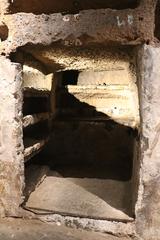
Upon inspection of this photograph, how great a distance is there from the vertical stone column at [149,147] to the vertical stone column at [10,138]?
2.37ft

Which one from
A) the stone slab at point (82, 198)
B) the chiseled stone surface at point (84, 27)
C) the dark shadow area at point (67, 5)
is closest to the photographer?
the chiseled stone surface at point (84, 27)

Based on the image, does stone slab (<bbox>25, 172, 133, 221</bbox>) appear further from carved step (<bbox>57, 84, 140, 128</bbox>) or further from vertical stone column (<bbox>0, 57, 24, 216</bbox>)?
carved step (<bbox>57, 84, 140, 128</bbox>)

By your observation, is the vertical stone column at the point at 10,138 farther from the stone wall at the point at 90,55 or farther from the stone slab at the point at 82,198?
the stone slab at the point at 82,198

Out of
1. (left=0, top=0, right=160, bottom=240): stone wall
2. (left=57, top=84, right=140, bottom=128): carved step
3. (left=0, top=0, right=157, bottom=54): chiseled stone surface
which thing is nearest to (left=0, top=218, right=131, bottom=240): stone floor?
(left=0, top=0, right=160, bottom=240): stone wall

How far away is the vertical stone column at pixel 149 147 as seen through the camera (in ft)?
4.73

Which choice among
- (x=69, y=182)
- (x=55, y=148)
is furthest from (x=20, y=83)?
(x=55, y=148)

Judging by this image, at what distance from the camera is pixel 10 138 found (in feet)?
5.53

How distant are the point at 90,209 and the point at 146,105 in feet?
2.54

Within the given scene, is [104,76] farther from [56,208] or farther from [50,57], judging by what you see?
[56,208]

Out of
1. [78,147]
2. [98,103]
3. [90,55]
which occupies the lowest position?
[78,147]

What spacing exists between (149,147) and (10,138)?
815 mm

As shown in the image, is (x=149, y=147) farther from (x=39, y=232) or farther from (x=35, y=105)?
(x=35, y=105)

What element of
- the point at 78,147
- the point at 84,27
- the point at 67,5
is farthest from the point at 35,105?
the point at 84,27

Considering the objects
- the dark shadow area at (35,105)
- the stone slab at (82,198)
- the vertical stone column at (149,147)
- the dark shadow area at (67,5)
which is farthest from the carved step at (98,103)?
the vertical stone column at (149,147)
